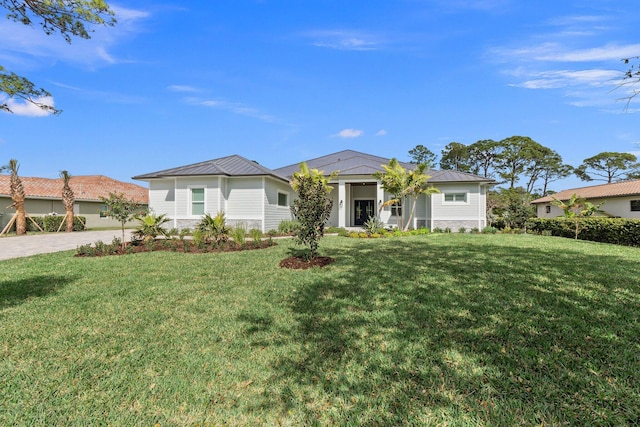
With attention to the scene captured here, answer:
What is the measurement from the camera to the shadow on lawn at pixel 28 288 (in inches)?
204

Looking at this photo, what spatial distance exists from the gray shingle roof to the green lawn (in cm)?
1041

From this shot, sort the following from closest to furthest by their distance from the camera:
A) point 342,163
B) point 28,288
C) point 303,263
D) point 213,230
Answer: point 28,288 < point 303,263 < point 213,230 < point 342,163

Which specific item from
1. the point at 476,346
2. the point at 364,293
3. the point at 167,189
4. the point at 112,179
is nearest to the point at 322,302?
the point at 364,293

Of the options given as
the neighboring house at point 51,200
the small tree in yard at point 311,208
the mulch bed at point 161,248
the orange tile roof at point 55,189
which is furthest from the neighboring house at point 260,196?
the small tree in yard at point 311,208

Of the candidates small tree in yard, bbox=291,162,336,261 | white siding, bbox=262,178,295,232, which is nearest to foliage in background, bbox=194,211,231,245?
small tree in yard, bbox=291,162,336,261

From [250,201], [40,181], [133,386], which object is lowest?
[133,386]

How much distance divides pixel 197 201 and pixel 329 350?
15037mm

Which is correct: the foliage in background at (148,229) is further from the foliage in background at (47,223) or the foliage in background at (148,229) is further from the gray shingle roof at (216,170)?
the foliage in background at (47,223)

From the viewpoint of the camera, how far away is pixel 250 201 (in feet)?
53.6

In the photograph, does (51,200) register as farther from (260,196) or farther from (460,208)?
(460,208)

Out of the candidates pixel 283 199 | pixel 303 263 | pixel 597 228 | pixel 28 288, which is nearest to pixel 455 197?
pixel 597 228

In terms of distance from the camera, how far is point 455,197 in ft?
61.9

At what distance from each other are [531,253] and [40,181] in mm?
34436

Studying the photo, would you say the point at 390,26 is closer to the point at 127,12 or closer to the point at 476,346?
the point at 127,12
